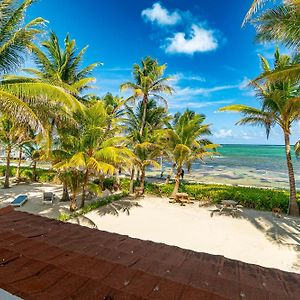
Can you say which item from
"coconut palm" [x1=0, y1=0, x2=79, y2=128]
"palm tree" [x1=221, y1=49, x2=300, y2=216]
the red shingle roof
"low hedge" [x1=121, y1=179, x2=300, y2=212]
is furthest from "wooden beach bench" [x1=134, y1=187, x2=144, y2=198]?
the red shingle roof

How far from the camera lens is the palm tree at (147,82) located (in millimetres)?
18797

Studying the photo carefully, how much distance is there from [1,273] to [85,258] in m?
0.91

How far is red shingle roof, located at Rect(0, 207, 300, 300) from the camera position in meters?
2.27

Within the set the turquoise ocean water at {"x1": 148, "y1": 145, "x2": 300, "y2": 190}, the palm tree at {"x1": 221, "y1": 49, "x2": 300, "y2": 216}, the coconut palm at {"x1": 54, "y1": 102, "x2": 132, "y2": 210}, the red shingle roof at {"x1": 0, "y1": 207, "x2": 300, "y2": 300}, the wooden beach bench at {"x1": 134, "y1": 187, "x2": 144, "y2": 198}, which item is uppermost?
the palm tree at {"x1": 221, "y1": 49, "x2": 300, "y2": 216}

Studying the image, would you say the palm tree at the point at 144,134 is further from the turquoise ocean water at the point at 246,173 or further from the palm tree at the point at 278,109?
the palm tree at the point at 278,109

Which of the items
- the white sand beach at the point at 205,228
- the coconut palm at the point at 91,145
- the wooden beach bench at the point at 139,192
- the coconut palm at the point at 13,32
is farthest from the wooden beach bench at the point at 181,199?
the coconut palm at the point at 13,32

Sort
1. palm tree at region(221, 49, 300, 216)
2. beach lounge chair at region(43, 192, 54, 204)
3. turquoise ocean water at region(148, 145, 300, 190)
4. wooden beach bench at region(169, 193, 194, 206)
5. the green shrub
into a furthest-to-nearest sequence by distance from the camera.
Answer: turquoise ocean water at region(148, 145, 300, 190) → wooden beach bench at region(169, 193, 194, 206) → the green shrub → beach lounge chair at region(43, 192, 54, 204) → palm tree at region(221, 49, 300, 216)

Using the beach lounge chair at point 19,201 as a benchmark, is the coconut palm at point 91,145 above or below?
above

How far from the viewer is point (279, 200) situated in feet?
44.8

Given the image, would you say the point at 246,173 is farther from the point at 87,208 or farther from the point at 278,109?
the point at 87,208

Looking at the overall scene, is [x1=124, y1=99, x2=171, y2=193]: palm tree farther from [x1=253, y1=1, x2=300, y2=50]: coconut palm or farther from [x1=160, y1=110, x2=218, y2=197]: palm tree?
[x1=253, y1=1, x2=300, y2=50]: coconut palm

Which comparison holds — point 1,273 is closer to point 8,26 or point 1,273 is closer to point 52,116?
point 52,116

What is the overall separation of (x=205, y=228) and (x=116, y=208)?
5.14m

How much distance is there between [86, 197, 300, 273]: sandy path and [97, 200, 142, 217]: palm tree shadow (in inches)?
2.1
